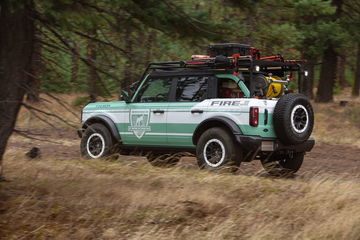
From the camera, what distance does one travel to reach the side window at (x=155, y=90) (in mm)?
11180

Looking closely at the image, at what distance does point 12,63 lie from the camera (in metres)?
7.22

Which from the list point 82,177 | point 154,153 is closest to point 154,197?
point 82,177

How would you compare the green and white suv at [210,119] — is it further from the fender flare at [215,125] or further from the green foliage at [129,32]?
the green foliage at [129,32]

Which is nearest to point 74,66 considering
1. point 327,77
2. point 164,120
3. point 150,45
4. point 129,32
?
point 129,32

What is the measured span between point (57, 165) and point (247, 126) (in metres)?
3.23

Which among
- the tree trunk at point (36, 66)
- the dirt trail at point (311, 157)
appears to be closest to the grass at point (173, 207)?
the tree trunk at point (36, 66)

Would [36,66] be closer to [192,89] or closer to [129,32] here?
[129,32]

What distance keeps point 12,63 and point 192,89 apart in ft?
13.9

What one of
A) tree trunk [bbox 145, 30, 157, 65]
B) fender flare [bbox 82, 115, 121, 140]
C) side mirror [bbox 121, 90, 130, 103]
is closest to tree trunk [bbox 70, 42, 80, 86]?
tree trunk [bbox 145, 30, 157, 65]

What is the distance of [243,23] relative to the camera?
885cm

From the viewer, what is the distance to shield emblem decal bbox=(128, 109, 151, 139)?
36.9ft

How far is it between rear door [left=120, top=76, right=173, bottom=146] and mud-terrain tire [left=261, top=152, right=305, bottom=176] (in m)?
1.95

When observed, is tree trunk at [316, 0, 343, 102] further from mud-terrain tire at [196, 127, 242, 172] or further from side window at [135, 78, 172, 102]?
mud-terrain tire at [196, 127, 242, 172]

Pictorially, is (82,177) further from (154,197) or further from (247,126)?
(247,126)
